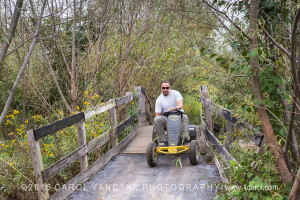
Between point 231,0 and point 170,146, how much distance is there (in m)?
3.21

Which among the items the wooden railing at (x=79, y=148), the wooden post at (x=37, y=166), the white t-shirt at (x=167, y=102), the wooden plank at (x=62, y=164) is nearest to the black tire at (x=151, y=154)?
the wooden railing at (x=79, y=148)

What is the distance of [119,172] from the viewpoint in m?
5.54

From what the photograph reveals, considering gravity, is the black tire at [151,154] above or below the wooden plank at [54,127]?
below

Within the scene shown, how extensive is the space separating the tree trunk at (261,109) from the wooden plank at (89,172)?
262 centimetres

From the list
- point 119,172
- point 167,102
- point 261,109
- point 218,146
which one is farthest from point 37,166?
point 167,102

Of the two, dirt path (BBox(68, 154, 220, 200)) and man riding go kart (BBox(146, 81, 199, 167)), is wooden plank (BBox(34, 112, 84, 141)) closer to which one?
dirt path (BBox(68, 154, 220, 200))

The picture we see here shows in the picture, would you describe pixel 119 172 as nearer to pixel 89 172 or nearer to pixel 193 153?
pixel 89 172

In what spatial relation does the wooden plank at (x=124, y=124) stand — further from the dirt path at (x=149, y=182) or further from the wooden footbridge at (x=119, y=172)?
the dirt path at (x=149, y=182)

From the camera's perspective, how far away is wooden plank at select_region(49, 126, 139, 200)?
4176mm

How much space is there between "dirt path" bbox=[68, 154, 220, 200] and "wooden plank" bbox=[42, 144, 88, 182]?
0.46 m

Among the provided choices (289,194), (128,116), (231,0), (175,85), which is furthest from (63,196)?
(175,85)

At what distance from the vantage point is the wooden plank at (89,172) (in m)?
4.18

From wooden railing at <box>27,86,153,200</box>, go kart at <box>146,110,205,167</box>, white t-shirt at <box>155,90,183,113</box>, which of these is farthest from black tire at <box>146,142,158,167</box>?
white t-shirt at <box>155,90,183,113</box>

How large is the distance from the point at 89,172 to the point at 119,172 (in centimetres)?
59
